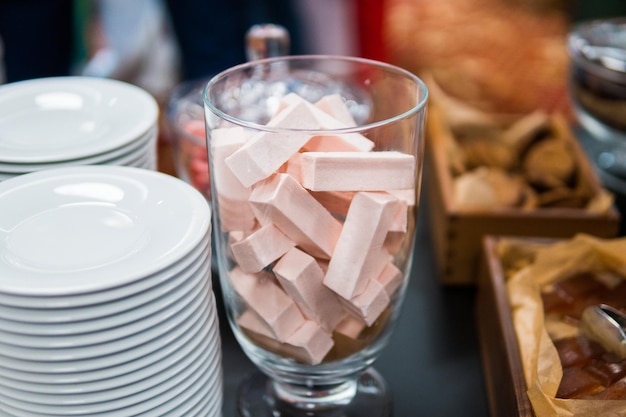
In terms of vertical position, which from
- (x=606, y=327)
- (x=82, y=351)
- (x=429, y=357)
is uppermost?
(x=82, y=351)

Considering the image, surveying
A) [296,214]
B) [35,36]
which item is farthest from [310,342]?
[35,36]

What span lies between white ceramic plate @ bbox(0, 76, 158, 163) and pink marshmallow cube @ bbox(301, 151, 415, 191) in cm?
21

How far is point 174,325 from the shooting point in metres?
0.47

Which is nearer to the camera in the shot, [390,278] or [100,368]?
[100,368]

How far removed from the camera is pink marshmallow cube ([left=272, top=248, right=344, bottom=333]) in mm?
533

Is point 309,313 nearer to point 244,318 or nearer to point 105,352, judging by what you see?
point 244,318

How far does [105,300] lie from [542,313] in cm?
41

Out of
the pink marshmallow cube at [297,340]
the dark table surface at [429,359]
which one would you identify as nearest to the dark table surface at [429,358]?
the dark table surface at [429,359]

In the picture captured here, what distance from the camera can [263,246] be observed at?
53 cm

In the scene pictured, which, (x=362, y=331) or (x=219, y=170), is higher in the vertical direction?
(x=219, y=170)

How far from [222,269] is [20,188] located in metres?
0.18

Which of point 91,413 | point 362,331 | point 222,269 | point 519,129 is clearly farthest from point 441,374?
point 519,129

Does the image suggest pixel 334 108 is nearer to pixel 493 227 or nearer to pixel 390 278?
pixel 390 278

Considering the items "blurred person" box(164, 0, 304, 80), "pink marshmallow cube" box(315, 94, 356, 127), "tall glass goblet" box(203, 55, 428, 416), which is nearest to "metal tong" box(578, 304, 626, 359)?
"tall glass goblet" box(203, 55, 428, 416)
